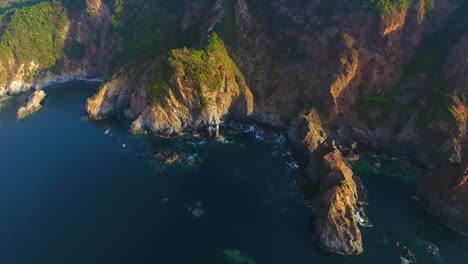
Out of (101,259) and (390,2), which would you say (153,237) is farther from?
(390,2)

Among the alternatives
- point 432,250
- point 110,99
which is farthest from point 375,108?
point 110,99

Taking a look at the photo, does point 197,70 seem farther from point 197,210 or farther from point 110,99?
point 197,210

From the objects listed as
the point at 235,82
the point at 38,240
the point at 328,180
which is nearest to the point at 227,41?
the point at 235,82

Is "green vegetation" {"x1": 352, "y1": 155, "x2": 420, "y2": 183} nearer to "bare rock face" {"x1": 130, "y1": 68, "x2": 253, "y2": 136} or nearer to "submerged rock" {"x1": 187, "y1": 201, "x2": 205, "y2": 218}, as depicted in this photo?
"bare rock face" {"x1": 130, "y1": 68, "x2": 253, "y2": 136}

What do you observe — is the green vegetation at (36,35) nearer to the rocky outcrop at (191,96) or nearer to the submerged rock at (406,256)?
the rocky outcrop at (191,96)

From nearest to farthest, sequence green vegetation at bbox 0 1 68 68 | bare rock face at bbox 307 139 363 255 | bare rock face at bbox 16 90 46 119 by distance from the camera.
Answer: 1. bare rock face at bbox 307 139 363 255
2. bare rock face at bbox 16 90 46 119
3. green vegetation at bbox 0 1 68 68

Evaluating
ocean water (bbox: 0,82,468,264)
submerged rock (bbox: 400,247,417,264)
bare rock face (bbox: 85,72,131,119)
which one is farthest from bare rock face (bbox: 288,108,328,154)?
bare rock face (bbox: 85,72,131,119)
